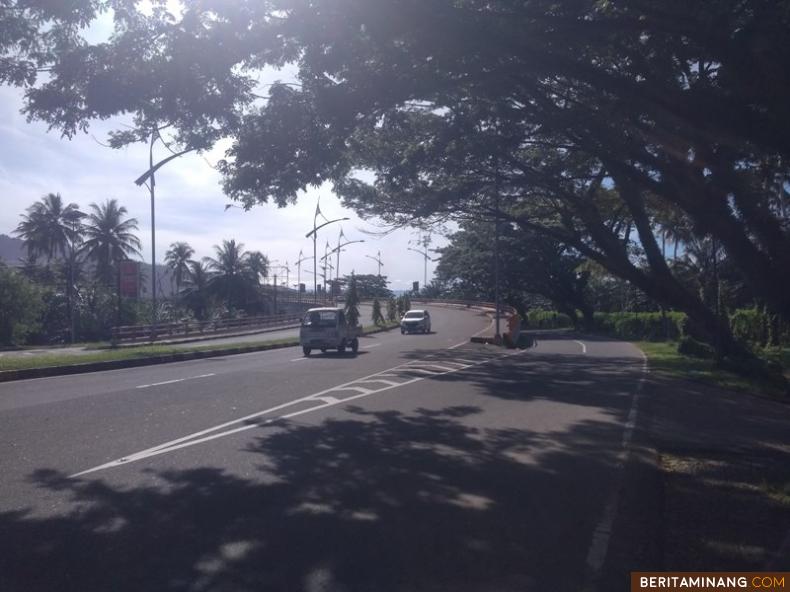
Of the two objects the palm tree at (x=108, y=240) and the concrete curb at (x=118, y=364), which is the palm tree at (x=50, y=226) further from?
the concrete curb at (x=118, y=364)

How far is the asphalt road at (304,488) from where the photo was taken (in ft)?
17.1

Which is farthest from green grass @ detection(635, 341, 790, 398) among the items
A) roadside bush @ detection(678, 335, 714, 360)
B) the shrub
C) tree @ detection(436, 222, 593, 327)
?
tree @ detection(436, 222, 593, 327)

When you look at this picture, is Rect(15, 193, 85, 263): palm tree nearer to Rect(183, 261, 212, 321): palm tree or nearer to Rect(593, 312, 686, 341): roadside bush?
Rect(183, 261, 212, 321): palm tree

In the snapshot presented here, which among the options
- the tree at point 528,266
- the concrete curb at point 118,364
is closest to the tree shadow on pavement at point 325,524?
the concrete curb at point 118,364

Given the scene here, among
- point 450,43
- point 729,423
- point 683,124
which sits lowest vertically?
point 729,423

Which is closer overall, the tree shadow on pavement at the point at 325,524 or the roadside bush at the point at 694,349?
the tree shadow on pavement at the point at 325,524

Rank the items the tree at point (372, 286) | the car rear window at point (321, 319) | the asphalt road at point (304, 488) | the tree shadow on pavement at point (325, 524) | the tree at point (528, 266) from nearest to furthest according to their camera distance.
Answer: the tree shadow on pavement at point (325, 524), the asphalt road at point (304, 488), the car rear window at point (321, 319), the tree at point (528, 266), the tree at point (372, 286)

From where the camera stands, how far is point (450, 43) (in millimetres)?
10055

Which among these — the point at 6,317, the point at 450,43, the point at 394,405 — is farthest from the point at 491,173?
the point at 6,317

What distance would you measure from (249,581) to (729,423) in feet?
31.1

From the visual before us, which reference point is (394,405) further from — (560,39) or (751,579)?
(751,579)

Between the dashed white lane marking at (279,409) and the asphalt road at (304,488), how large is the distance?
6 centimetres

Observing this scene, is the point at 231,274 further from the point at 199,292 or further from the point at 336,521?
the point at 336,521

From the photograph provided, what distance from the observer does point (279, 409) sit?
1252 centimetres
